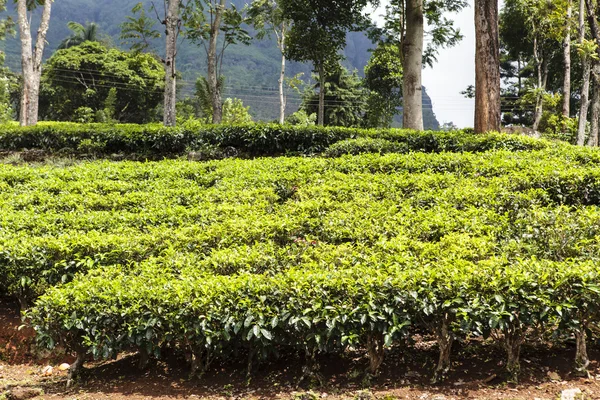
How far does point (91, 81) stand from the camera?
39.4 metres

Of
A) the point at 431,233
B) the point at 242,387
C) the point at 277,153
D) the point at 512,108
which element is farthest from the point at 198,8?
the point at 512,108

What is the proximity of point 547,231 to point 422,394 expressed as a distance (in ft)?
7.53

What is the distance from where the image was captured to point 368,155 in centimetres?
844

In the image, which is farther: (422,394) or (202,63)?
(202,63)

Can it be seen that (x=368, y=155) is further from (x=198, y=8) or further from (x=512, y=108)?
(x=512, y=108)

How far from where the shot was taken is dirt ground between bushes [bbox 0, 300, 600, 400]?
349cm

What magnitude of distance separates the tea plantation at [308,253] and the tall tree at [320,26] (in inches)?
417

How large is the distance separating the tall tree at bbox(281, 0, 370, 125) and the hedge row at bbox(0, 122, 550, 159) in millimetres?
6604

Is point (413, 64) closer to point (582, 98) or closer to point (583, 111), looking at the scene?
point (583, 111)

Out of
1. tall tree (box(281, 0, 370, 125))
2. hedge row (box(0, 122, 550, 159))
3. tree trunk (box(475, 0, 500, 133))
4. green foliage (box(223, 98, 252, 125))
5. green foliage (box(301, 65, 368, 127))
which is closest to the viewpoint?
hedge row (box(0, 122, 550, 159))

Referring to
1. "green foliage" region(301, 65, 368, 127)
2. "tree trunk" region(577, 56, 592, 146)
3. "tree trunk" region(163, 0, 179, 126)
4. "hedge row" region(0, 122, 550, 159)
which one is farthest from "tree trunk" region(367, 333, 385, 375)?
"green foliage" region(301, 65, 368, 127)

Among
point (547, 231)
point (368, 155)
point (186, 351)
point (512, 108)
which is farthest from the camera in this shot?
point (512, 108)

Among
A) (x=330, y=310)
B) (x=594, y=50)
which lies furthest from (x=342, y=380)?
(x=594, y=50)

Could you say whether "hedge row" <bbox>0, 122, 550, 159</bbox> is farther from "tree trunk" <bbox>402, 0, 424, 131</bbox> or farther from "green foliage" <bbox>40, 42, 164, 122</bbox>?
"green foliage" <bbox>40, 42, 164, 122</bbox>
